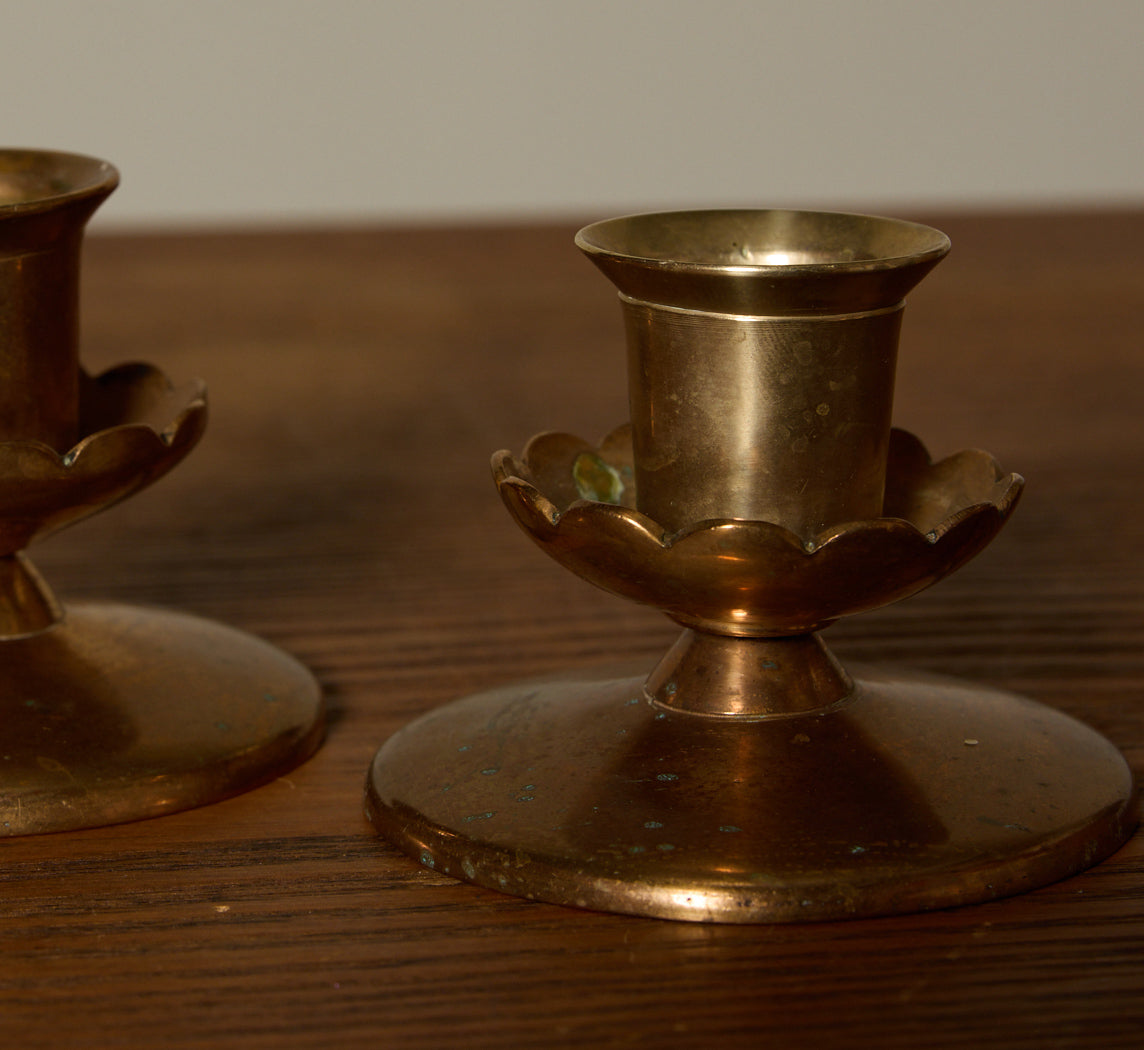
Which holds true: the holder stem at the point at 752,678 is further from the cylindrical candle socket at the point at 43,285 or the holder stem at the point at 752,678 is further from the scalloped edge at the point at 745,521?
the cylindrical candle socket at the point at 43,285

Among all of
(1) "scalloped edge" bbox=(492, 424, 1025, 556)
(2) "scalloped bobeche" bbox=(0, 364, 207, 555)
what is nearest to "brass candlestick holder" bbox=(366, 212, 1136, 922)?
(1) "scalloped edge" bbox=(492, 424, 1025, 556)

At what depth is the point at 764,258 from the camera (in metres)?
0.62

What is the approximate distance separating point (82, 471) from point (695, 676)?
22 centimetres

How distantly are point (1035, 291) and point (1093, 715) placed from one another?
87 cm

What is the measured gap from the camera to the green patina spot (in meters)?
0.65

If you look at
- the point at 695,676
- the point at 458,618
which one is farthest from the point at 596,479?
the point at 458,618

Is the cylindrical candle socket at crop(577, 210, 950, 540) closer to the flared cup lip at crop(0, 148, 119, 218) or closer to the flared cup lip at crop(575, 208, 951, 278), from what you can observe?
the flared cup lip at crop(575, 208, 951, 278)

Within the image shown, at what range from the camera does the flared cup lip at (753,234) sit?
23.7 inches

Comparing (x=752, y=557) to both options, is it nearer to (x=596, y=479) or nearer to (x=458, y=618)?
(x=596, y=479)

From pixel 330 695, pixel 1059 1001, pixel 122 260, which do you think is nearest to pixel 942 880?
pixel 1059 1001

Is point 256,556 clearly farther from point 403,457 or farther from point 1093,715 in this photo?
point 1093,715

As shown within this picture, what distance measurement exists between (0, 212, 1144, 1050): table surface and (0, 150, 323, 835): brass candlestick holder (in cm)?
2

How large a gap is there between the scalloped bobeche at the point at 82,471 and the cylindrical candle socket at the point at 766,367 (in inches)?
6.5

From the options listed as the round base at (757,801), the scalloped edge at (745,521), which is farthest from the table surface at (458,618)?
the scalloped edge at (745,521)
